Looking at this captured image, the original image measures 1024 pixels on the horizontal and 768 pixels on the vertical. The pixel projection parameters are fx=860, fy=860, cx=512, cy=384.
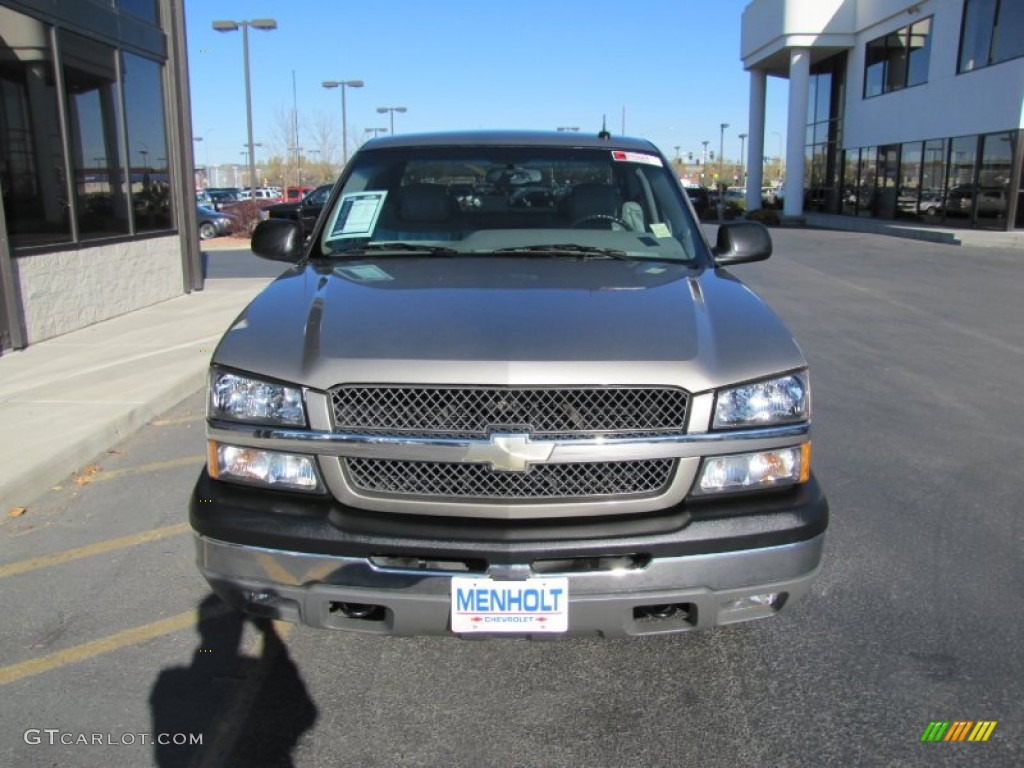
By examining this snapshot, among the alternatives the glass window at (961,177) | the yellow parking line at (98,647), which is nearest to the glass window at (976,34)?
the glass window at (961,177)

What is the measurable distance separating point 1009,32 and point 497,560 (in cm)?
2566

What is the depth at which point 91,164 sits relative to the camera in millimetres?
9812

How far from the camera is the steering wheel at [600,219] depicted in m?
4.08

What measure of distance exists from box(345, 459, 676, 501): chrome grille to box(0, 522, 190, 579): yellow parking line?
2.13 meters

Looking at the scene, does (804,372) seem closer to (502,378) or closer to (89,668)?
(502,378)

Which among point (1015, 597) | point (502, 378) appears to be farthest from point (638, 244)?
point (1015, 597)

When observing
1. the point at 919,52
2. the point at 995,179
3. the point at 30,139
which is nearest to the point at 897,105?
the point at 919,52

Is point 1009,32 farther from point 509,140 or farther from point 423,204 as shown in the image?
point 423,204

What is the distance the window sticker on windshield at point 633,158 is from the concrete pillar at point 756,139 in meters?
35.5

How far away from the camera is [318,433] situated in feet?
8.43

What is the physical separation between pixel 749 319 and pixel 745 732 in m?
1.35

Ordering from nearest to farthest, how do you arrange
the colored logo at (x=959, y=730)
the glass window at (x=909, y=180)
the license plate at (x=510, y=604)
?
the license plate at (x=510, y=604), the colored logo at (x=959, y=730), the glass window at (x=909, y=180)

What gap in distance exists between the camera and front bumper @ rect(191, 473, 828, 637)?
2.47 metres

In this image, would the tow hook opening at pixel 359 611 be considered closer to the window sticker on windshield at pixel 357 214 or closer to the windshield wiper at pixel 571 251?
the windshield wiper at pixel 571 251
